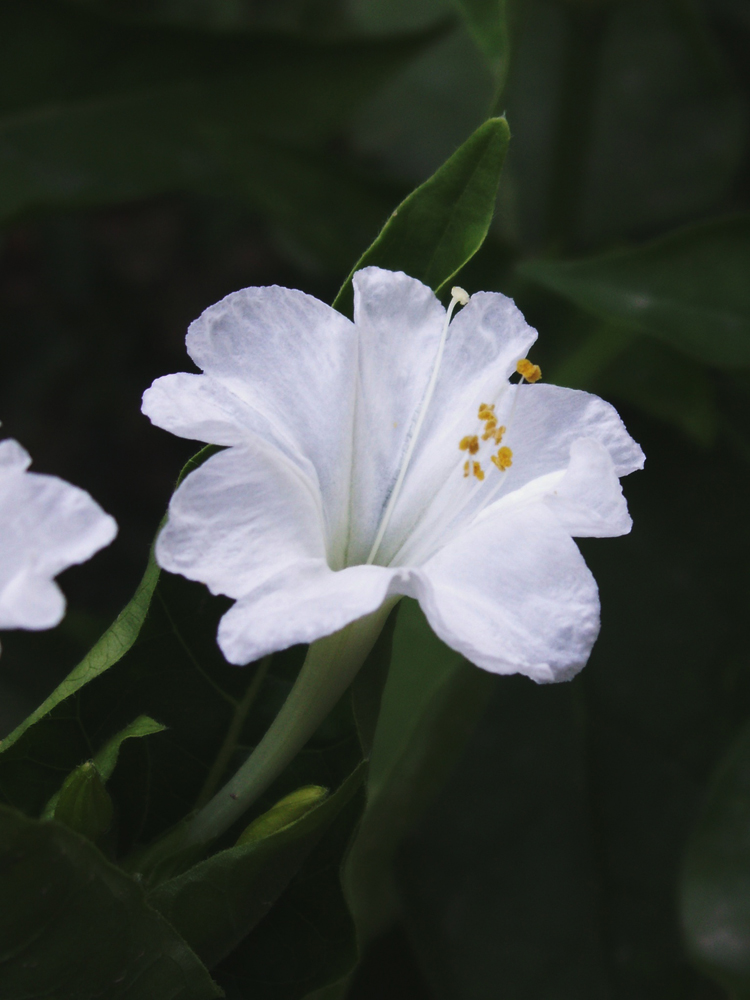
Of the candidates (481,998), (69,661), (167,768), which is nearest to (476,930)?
(481,998)

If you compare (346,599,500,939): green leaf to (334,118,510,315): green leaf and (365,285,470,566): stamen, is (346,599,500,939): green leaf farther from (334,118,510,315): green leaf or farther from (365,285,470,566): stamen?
(334,118,510,315): green leaf

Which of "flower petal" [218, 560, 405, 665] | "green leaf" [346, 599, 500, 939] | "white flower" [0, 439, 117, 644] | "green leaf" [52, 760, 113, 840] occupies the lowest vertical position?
"green leaf" [346, 599, 500, 939]

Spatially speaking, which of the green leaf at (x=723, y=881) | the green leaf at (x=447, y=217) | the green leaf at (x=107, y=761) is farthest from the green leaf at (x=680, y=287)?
the green leaf at (x=107, y=761)

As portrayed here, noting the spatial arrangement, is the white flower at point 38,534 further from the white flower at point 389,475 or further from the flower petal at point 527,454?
the flower petal at point 527,454

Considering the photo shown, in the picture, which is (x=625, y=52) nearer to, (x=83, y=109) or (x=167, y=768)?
(x=83, y=109)

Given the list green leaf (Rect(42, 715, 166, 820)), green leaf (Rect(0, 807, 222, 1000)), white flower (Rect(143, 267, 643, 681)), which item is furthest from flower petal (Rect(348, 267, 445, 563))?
green leaf (Rect(0, 807, 222, 1000))

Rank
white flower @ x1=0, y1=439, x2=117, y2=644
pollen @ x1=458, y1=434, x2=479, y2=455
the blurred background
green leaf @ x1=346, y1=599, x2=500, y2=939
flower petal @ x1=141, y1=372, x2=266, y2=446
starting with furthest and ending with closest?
the blurred background
green leaf @ x1=346, y1=599, x2=500, y2=939
pollen @ x1=458, y1=434, x2=479, y2=455
flower petal @ x1=141, y1=372, x2=266, y2=446
white flower @ x1=0, y1=439, x2=117, y2=644

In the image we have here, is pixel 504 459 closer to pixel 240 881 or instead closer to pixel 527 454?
pixel 527 454
